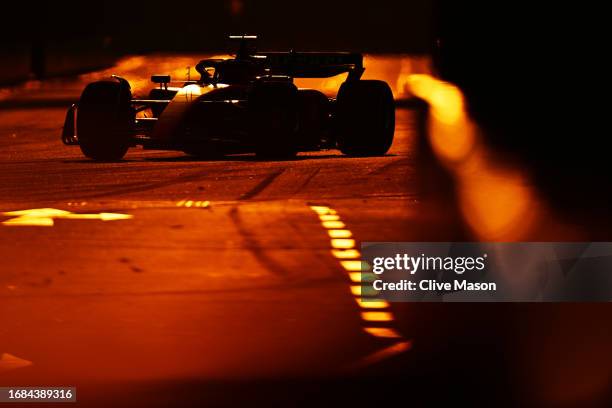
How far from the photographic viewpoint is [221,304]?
10.2 meters

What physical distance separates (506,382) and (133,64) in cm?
5431

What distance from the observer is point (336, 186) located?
1764 cm

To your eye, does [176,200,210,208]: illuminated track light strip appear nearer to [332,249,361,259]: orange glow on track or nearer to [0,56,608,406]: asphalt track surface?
[0,56,608,406]: asphalt track surface

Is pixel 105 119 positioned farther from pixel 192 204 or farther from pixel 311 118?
pixel 192 204

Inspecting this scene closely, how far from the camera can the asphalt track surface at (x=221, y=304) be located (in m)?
8.08

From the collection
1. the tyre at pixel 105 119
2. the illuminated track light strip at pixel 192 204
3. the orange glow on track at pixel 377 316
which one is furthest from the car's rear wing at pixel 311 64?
the orange glow on track at pixel 377 316

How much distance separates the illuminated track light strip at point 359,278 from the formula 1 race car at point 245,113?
4579mm

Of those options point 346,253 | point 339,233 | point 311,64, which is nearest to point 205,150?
point 311,64

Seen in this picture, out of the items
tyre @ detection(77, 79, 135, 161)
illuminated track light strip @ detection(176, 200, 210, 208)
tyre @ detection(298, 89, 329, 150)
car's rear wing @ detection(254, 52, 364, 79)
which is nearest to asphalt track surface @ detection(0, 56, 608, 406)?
illuminated track light strip @ detection(176, 200, 210, 208)

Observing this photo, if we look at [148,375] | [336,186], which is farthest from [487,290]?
[336,186]

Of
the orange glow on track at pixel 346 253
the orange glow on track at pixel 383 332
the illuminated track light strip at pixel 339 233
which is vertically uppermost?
the orange glow on track at pixel 383 332

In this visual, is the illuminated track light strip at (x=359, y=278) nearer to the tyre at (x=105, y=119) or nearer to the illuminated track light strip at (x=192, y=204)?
the illuminated track light strip at (x=192, y=204)

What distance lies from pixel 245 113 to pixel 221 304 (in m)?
9.72

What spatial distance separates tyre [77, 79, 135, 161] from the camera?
1998 centimetres
